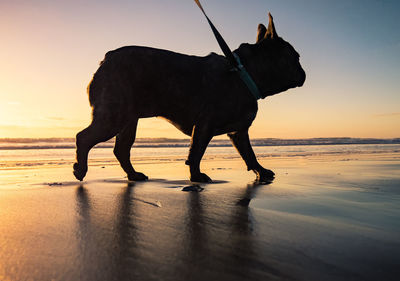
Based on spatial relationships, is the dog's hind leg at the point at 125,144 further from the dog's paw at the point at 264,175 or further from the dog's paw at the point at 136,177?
the dog's paw at the point at 264,175

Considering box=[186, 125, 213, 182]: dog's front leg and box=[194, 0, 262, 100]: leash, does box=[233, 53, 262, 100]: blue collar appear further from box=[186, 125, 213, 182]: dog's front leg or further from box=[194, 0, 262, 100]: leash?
box=[186, 125, 213, 182]: dog's front leg

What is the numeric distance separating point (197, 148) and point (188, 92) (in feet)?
2.31

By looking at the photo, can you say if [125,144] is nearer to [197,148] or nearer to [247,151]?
[197,148]

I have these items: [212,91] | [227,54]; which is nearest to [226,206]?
[212,91]

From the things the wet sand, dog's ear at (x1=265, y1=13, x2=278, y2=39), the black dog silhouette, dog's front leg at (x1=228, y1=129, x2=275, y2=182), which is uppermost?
dog's ear at (x1=265, y1=13, x2=278, y2=39)

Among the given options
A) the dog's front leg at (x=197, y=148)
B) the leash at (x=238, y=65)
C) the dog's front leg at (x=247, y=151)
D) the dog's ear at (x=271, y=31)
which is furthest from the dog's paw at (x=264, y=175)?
the dog's ear at (x=271, y=31)

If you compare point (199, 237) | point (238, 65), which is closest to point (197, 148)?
point (238, 65)

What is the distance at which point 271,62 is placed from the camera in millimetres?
4254

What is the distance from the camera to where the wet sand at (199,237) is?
3.75 feet

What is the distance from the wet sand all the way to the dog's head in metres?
1.92

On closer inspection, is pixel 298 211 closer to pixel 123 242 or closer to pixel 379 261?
pixel 379 261

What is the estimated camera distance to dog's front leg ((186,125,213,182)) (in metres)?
3.85

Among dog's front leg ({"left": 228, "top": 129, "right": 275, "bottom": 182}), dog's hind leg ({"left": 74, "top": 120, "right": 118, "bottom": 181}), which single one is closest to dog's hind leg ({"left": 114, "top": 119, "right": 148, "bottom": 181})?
dog's hind leg ({"left": 74, "top": 120, "right": 118, "bottom": 181})

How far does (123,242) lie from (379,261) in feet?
3.45
